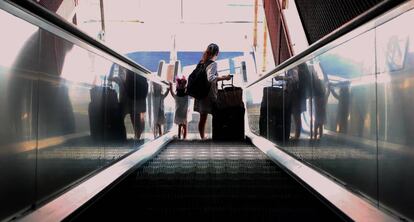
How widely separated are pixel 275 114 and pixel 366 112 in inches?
123

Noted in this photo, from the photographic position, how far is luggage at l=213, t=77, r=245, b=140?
7.59 m

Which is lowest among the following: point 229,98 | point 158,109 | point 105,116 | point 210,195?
point 210,195

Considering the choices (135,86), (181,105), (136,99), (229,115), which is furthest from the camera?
(181,105)

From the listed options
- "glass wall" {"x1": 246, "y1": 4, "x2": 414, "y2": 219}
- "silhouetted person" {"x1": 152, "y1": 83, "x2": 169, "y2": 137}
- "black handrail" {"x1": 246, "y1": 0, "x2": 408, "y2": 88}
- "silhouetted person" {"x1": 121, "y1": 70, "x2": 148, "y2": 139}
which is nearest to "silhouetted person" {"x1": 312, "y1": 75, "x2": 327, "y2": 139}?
"glass wall" {"x1": 246, "y1": 4, "x2": 414, "y2": 219}

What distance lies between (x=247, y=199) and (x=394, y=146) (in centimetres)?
117

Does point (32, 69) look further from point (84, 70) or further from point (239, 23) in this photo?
point (239, 23)

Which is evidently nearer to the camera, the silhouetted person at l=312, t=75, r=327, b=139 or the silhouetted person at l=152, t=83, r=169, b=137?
the silhouetted person at l=312, t=75, r=327, b=139

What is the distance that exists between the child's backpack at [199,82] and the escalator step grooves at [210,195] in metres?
2.49

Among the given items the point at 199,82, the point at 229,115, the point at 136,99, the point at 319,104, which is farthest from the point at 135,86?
the point at 229,115

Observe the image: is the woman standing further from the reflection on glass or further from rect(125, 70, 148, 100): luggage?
the reflection on glass

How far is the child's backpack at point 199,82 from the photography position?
6.93 metres

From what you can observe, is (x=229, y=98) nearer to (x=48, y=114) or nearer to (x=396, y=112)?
(x=48, y=114)

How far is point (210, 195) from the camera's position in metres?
3.09

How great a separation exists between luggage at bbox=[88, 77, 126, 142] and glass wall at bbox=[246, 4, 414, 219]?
1.66 m
